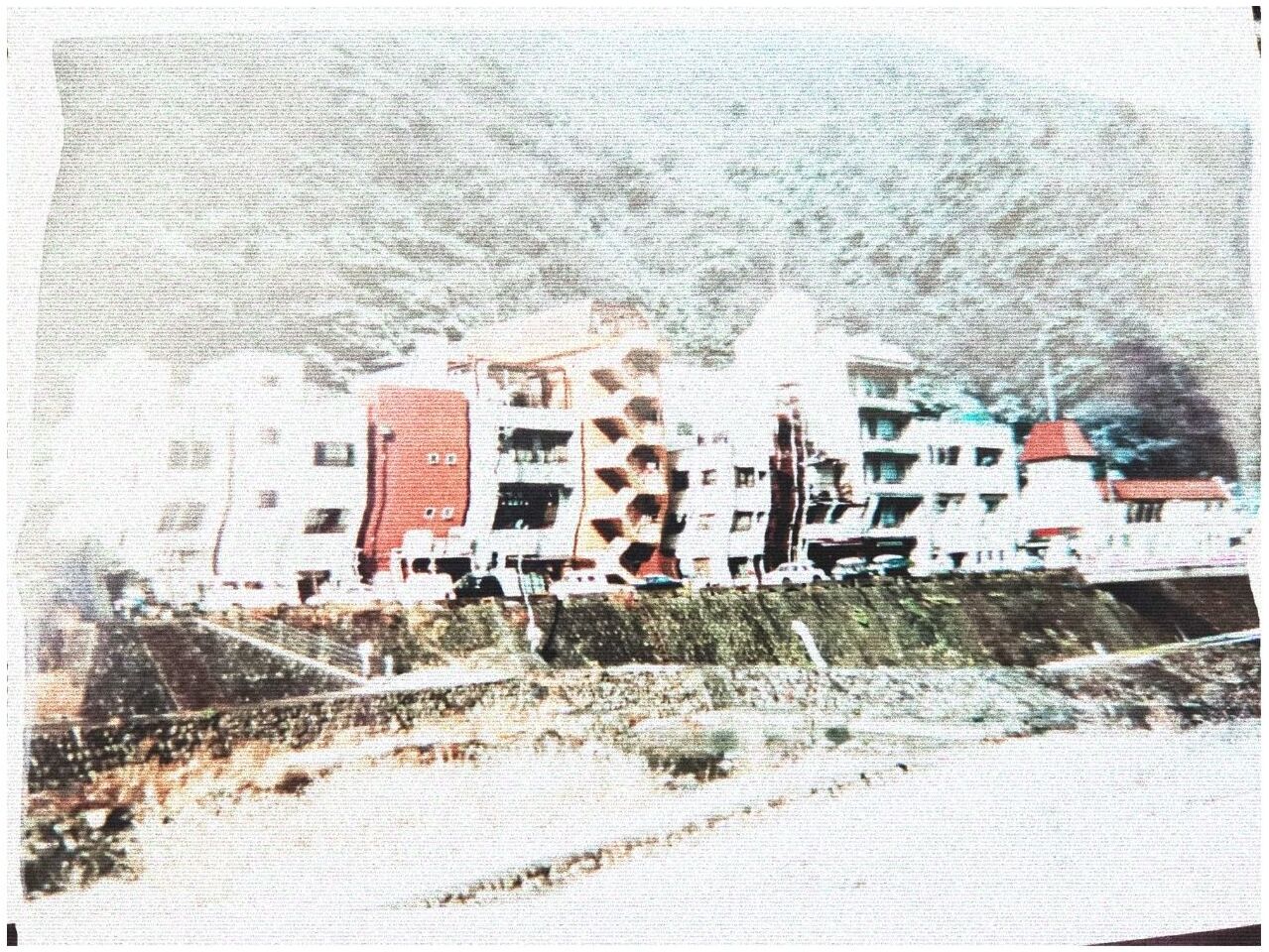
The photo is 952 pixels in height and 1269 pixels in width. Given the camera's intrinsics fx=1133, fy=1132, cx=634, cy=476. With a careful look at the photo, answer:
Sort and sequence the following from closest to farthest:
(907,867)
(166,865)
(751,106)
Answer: (166,865), (907,867), (751,106)

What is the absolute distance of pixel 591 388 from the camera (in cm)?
199

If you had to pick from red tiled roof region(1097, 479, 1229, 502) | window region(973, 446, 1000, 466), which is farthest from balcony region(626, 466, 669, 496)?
red tiled roof region(1097, 479, 1229, 502)

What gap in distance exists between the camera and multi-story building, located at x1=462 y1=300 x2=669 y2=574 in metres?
1.98

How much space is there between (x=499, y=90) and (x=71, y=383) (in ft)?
2.85

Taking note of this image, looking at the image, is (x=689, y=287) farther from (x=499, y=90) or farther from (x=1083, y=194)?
(x=1083, y=194)

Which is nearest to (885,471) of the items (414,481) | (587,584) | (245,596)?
(587,584)

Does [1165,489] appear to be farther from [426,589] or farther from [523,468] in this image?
[426,589]

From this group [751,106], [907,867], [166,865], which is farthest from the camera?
[751,106]

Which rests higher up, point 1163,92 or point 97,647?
point 1163,92

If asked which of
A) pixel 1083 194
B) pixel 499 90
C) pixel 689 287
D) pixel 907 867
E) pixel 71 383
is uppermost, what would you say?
pixel 499 90

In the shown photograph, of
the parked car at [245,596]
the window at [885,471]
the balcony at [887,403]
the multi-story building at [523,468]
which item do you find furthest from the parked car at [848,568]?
the parked car at [245,596]

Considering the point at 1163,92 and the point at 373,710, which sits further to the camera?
the point at 1163,92

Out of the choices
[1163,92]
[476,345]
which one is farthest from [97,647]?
[1163,92]

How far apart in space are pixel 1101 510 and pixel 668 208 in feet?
3.25
